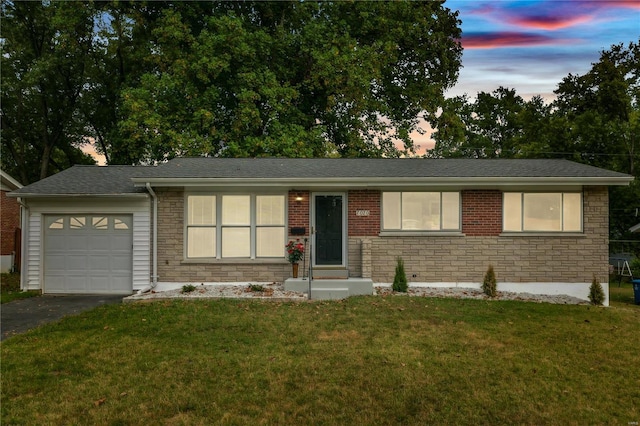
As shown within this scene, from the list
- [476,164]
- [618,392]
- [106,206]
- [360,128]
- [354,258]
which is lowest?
[618,392]

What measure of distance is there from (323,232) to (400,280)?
2.40 metres

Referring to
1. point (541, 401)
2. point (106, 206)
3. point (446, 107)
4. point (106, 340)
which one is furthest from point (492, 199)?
point (446, 107)

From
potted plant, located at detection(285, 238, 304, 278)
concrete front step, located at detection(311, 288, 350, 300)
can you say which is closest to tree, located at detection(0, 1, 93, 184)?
potted plant, located at detection(285, 238, 304, 278)


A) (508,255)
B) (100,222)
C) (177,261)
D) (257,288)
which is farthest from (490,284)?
(100,222)

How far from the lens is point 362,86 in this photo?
58.9 feet

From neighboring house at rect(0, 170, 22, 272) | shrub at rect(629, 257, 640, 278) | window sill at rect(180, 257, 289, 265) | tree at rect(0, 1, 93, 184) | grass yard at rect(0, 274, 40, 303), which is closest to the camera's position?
grass yard at rect(0, 274, 40, 303)

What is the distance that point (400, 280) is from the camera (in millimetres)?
9953

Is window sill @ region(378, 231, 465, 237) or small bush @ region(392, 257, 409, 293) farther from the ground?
window sill @ region(378, 231, 465, 237)

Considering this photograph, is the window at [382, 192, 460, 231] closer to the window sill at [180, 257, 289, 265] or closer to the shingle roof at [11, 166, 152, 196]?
the window sill at [180, 257, 289, 265]

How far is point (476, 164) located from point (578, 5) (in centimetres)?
614

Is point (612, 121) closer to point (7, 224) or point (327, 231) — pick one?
point (327, 231)

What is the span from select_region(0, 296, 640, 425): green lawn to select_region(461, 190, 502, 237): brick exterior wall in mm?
2947

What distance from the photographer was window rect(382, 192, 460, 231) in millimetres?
10633

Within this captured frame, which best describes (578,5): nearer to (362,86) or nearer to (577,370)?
(362,86)
